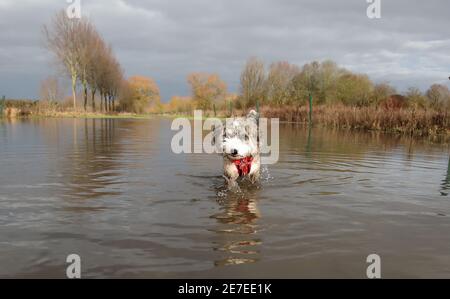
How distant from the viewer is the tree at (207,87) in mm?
74250

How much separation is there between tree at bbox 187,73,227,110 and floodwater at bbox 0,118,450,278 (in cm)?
6526

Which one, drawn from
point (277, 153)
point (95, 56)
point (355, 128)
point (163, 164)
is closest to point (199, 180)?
point (163, 164)

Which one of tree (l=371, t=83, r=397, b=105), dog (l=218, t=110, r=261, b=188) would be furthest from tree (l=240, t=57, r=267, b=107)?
dog (l=218, t=110, r=261, b=188)

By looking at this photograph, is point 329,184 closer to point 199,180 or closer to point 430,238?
point 199,180

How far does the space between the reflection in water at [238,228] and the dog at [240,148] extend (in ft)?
1.37

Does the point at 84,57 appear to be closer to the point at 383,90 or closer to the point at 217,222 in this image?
the point at 383,90

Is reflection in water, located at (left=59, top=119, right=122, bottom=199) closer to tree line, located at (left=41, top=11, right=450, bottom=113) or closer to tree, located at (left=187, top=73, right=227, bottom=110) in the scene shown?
tree line, located at (left=41, top=11, right=450, bottom=113)

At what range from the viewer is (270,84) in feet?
200

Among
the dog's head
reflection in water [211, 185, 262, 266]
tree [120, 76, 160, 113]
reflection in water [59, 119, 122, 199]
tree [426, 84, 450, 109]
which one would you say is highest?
tree [120, 76, 160, 113]

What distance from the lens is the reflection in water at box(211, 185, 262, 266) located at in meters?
4.03

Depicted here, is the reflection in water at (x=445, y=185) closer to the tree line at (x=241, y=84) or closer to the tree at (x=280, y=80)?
the tree line at (x=241, y=84)

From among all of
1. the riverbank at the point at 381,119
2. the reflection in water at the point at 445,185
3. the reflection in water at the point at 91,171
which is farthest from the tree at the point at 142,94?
the reflection in water at the point at 445,185
